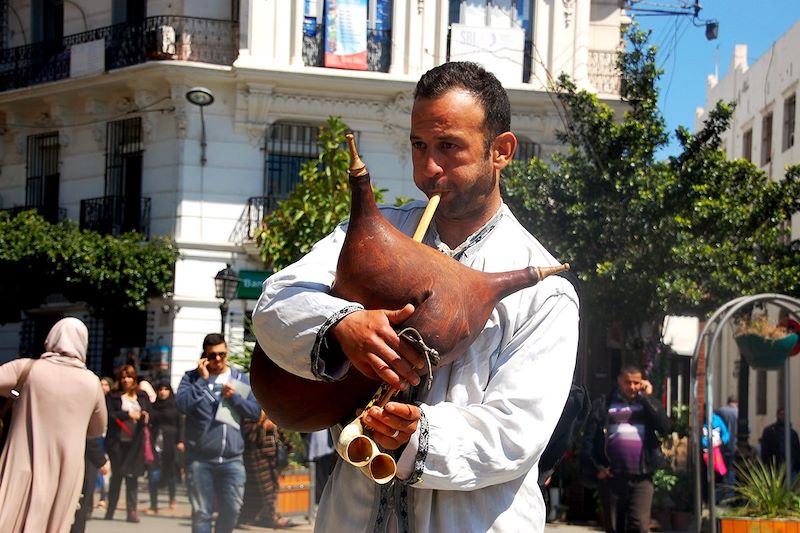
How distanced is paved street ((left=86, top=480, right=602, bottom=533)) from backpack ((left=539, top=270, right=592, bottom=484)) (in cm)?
944

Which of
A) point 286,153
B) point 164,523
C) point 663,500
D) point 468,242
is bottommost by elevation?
point 164,523

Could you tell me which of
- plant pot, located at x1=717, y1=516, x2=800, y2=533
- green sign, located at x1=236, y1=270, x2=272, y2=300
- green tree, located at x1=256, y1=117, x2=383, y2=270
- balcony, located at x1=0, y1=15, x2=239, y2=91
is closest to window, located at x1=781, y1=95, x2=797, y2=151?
balcony, located at x1=0, y1=15, x2=239, y2=91

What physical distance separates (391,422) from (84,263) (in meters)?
22.0

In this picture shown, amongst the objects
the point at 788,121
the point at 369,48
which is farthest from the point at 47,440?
the point at 788,121

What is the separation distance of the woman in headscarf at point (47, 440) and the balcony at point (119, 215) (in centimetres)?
1734

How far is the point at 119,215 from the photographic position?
2514 cm

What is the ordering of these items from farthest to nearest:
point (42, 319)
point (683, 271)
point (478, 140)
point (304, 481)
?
point (42, 319), point (683, 271), point (304, 481), point (478, 140)

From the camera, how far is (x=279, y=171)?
80.3 ft

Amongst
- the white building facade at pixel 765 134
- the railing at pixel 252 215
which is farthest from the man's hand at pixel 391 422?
the white building facade at pixel 765 134

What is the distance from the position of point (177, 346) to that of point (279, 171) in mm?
3824

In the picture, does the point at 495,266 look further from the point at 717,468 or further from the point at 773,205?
the point at 773,205

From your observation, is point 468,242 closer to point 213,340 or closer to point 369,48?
point 213,340

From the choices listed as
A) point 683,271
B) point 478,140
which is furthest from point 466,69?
point 683,271

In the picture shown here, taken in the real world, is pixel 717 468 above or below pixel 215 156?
below
